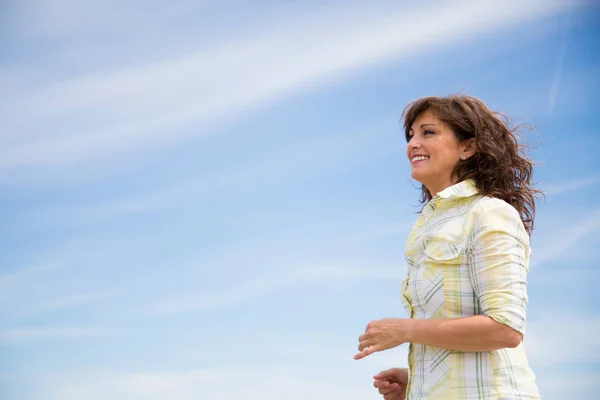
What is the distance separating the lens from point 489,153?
109 inches

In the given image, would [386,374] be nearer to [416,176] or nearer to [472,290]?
[472,290]

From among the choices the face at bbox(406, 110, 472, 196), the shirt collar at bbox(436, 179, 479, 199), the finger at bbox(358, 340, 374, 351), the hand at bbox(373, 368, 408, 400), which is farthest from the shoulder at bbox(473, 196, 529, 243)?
the hand at bbox(373, 368, 408, 400)

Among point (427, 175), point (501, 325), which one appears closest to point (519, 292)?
point (501, 325)

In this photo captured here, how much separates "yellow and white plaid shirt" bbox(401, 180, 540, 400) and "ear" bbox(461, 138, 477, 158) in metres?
0.21

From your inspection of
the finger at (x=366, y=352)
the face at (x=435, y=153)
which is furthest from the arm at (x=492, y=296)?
the face at (x=435, y=153)

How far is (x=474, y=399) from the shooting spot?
94.5 inches

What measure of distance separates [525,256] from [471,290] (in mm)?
282

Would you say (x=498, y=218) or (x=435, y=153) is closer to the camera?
(x=498, y=218)

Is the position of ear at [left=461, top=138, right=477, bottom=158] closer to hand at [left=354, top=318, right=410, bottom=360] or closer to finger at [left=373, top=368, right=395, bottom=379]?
hand at [left=354, top=318, right=410, bottom=360]

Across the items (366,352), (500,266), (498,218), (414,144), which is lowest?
(366,352)

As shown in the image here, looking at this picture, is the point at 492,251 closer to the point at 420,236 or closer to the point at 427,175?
the point at 420,236

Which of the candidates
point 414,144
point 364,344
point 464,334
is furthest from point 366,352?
point 414,144

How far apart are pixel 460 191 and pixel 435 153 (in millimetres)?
236

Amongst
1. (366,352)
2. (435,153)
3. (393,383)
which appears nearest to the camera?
(366,352)
